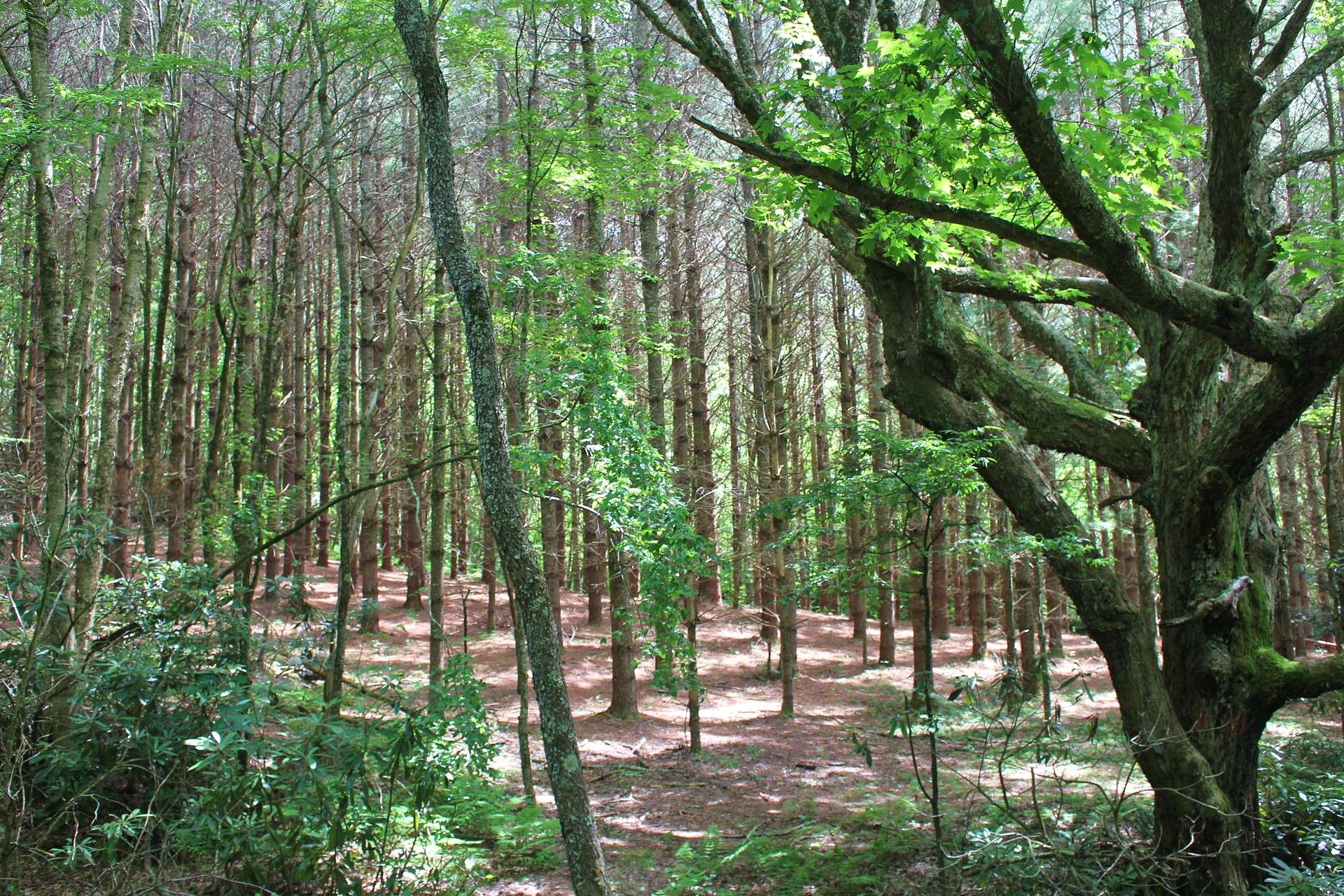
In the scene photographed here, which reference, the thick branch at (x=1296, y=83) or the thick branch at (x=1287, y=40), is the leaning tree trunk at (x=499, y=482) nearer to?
the thick branch at (x=1287, y=40)

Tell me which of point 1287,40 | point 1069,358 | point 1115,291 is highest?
point 1287,40

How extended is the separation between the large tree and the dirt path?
5.51 ft

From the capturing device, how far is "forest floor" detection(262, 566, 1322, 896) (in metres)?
7.03

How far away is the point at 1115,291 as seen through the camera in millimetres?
5723

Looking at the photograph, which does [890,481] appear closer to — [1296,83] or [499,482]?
[499,482]

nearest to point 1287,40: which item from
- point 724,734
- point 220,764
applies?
point 220,764

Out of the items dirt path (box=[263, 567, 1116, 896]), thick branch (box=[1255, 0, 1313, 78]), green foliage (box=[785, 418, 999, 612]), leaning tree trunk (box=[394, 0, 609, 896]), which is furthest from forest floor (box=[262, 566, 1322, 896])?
thick branch (box=[1255, 0, 1313, 78])

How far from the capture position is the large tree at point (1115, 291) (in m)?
3.85

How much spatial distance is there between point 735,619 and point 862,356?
6.57m

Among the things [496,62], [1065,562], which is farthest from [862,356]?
[1065,562]

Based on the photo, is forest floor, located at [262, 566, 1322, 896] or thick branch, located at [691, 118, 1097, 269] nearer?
thick branch, located at [691, 118, 1097, 269]

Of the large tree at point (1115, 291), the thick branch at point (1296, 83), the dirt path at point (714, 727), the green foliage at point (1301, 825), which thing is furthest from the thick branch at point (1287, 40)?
the green foliage at point (1301, 825)

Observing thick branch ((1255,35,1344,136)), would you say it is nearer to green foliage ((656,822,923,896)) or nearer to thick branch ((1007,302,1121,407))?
thick branch ((1007,302,1121,407))

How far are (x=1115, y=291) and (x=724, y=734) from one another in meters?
7.21
